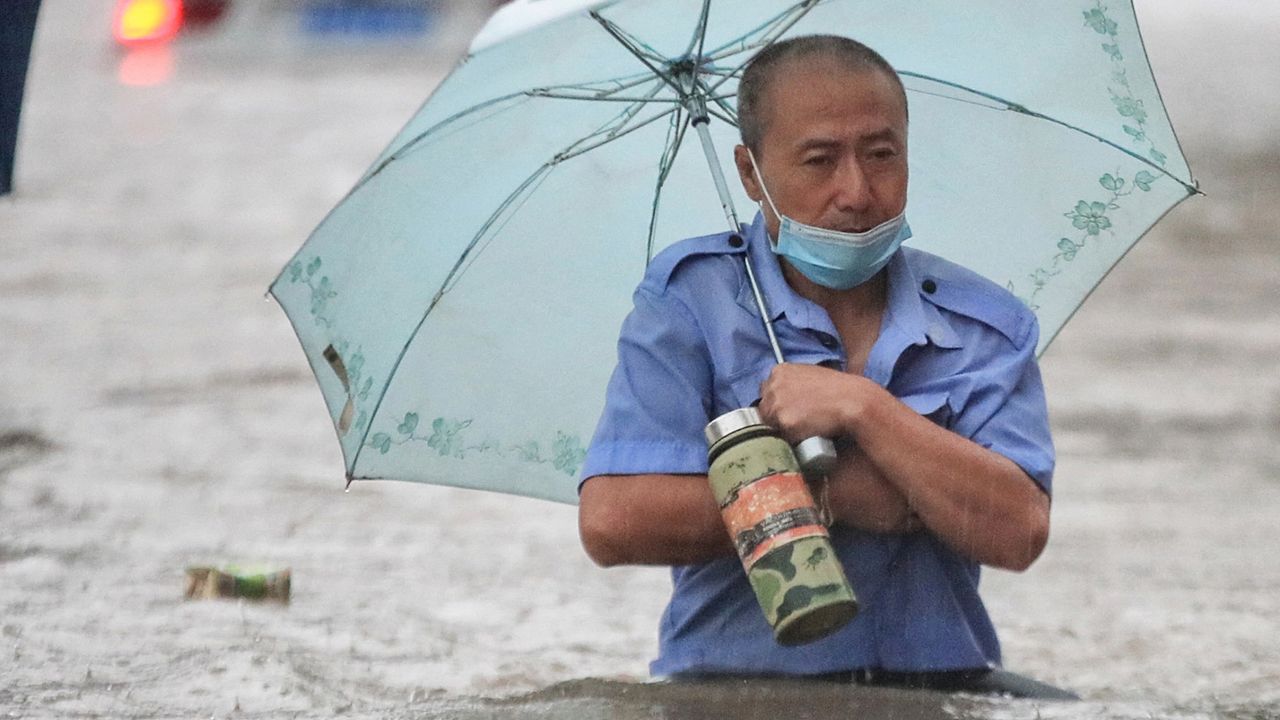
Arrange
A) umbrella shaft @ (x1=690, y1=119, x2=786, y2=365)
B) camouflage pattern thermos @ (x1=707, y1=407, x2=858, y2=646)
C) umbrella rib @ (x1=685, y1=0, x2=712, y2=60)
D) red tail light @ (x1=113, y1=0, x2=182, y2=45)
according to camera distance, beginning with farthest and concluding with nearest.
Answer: red tail light @ (x1=113, y1=0, x2=182, y2=45) → umbrella rib @ (x1=685, y1=0, x2=712, y2=60) → umbrella shaft @ (x1=690, y1=119, x2=786, y2=365) → camouflage pattern thermos @ (x1=707, y1=407, x2=858, y2=646)

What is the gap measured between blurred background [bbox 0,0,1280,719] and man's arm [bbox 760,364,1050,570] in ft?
1.11

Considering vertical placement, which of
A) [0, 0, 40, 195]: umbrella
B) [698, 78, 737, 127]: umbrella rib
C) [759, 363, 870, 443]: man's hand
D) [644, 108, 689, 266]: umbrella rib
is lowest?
[759, 363, 870, 443]: man's hand

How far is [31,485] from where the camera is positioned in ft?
20.7

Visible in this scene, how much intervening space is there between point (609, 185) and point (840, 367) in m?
0.73

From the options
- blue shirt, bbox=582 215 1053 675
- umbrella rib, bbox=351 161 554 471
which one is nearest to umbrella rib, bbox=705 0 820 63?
umbrella rib, bbox=351 161 554 471

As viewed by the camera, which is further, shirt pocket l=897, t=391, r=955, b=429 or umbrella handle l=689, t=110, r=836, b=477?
shirt pocket l=897, t=391, r=955, b=429

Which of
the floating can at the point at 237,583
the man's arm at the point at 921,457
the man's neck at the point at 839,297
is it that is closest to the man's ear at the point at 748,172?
the man's neck at the point at 839,297

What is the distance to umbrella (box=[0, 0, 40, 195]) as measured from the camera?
384 cm

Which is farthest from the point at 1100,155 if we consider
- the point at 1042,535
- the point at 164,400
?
the point at 164,400

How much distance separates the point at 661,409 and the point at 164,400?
5.30 meters

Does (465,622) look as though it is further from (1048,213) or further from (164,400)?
(164,400)

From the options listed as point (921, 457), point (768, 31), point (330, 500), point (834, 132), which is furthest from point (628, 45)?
point (330, 500)

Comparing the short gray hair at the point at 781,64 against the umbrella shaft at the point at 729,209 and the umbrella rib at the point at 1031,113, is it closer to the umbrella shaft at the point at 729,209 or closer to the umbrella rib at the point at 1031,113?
the umbrella shaft at the point at 729,209

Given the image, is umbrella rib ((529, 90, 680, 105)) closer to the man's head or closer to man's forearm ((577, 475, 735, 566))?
the man's head
